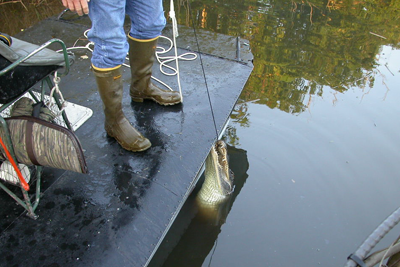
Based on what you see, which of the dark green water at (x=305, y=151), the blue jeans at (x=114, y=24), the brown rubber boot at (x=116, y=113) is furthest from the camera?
the dark green water at (x=305, y=151)

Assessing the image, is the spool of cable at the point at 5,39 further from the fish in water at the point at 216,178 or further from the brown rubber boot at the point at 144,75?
the fish in water at the point at 216,178

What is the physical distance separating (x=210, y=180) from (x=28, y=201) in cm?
144

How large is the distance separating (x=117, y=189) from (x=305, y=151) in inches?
82.5

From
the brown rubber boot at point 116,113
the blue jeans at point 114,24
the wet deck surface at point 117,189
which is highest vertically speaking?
the blue jeans at point 114,24

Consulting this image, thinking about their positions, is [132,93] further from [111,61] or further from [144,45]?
[111,61]

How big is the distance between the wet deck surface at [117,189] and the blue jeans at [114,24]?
0.68m

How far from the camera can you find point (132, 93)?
2.70 meters

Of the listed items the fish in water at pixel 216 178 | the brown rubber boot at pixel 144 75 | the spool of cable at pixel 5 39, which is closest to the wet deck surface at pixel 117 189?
the brown rubber boot at pixel 144 75

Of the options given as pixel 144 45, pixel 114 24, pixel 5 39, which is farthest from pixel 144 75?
pixel 5 39

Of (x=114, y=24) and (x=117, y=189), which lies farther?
(x=117, y=189)

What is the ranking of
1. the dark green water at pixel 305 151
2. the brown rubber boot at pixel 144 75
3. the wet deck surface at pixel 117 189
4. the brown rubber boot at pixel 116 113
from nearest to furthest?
1. the wet deck surface at pixel 117 189
2. the brown rubber boot at pixel 116 113
3. the brown rubber boot at pixel 144 75
4. the dark green water at pixel 305 151

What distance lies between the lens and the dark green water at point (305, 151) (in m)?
2.54

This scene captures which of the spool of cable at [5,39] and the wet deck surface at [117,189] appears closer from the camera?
the spool of cable at [5,39]

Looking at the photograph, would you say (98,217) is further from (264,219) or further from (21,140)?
(264,219)
